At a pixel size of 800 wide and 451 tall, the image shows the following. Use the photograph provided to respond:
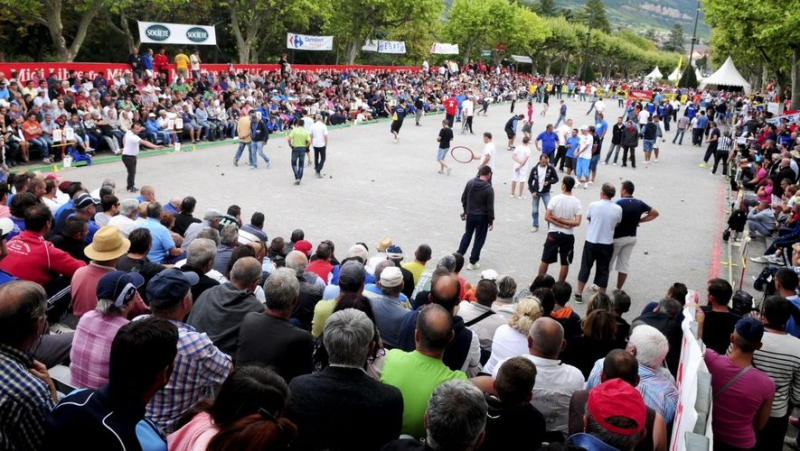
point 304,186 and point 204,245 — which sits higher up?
point 204,245

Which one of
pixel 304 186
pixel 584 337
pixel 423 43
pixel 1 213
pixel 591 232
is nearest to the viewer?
pixel 584 337

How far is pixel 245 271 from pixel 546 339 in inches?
93.6

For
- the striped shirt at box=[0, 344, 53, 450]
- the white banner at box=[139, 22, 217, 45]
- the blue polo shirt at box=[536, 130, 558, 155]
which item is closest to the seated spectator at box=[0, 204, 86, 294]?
the striped shirt at box=[0, 344, 53, 450]

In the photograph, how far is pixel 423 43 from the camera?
6112 cm

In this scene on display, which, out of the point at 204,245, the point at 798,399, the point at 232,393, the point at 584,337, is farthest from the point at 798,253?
the point at 232,393

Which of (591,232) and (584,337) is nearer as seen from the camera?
(584,337)

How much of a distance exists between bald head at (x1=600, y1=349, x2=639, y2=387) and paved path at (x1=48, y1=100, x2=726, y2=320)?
5.22 meters

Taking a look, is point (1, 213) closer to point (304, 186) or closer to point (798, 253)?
point (304, 186)

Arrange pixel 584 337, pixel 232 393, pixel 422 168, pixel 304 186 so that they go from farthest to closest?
1. pixel 422 168
2. pixel 304 186
3. pixel 584 337
4. pixel 232 393

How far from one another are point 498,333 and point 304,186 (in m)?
11.2

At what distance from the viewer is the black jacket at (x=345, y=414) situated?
3.12 metres

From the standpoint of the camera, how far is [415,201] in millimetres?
14344

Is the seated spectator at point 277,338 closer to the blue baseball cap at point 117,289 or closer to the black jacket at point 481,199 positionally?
the blue baseball cap at point 117,289

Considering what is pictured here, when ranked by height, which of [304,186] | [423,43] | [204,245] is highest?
[423,43]
